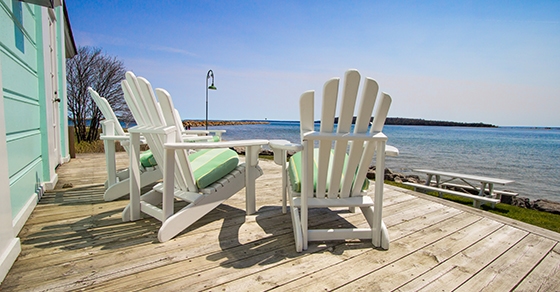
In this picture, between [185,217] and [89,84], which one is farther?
[89,84]

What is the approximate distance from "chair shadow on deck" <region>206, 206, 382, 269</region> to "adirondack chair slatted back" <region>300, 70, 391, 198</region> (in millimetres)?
354

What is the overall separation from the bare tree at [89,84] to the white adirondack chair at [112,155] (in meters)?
8.66

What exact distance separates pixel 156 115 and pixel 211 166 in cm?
59

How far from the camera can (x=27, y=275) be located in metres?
1.37

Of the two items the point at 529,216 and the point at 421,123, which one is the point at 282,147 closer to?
the point at 529,216

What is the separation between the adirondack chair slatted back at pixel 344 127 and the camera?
164 cm

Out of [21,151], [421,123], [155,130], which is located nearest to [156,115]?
[155,130]

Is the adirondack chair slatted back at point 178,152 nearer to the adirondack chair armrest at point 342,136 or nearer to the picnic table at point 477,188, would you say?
the adirondack chair armrest at point 342,136

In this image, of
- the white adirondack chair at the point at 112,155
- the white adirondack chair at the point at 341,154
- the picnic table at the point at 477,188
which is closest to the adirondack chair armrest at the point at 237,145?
the white adirondack chair at the point at 341,154

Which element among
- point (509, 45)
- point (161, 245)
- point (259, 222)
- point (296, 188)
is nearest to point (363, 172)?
point (296, 188)

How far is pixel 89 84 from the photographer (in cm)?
1002

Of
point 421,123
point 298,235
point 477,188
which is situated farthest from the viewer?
point 421,123

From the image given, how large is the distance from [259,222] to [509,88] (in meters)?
19.2

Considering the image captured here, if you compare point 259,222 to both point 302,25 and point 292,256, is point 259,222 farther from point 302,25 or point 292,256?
point 302,25
